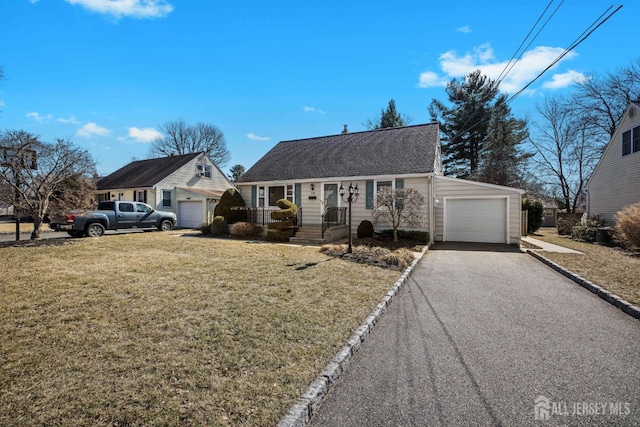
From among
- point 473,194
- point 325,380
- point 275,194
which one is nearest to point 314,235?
point 275,194

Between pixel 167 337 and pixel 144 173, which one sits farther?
pixel 144 173

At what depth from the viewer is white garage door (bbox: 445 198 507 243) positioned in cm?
1340

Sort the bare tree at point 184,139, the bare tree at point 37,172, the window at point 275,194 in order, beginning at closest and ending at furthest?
the bare tree at point 37,172 → the window at point 275,194 → the bare tree at point 184,139

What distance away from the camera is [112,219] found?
15055mm

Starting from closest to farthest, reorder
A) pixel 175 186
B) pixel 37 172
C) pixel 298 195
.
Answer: pixel 37 172
pixel 298 195
pixel 175 186

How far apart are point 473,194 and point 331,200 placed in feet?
21.7

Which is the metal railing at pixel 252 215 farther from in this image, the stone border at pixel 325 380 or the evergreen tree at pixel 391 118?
the evergreen tree at pixel 391 118

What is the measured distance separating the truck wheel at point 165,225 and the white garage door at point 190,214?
3316 mm

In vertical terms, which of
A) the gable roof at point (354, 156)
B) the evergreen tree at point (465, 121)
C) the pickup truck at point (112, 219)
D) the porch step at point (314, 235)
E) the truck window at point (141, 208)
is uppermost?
the evergreen tree at point (465, 121)

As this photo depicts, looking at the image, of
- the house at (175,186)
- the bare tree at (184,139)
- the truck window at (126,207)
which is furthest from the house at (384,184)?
the bare tree at (184,139)

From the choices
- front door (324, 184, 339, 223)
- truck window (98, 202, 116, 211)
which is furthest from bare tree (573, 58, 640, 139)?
truck window (98, 202, 116, 211)

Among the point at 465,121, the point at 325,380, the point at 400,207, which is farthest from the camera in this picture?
the point at 465,121

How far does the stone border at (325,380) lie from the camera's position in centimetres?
235

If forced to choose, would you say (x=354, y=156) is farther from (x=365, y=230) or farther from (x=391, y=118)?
(x=391, y=118)
